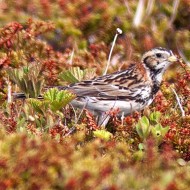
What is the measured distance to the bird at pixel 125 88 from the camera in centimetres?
748

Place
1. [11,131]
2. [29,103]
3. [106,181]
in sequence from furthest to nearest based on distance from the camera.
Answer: [29,103] → [11,131] → [106,181]

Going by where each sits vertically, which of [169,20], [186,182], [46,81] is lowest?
[186,182]

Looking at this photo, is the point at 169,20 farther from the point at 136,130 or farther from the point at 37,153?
the point at 37,153

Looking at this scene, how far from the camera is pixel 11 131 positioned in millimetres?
5906

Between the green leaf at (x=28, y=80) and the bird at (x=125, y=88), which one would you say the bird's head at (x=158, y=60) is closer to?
Result: the bird at (x=125, y=88)

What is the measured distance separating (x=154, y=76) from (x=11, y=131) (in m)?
2.41

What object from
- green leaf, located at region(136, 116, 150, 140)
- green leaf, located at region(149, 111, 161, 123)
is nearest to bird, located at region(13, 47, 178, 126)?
green leaf, located at region(149, 111, 161, 123)

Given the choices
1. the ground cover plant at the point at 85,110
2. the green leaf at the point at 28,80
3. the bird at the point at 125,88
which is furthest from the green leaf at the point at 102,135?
the bird at the point at 125,88

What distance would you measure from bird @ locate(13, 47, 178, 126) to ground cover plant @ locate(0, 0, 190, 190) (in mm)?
126

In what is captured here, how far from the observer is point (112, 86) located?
775cm

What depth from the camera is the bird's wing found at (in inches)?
298

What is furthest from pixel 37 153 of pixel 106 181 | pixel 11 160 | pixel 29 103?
pixel 29 103

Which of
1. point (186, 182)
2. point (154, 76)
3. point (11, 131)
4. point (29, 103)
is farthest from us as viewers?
point (154, 76)

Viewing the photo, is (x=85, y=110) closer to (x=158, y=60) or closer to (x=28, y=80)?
(x=28, y=80)
